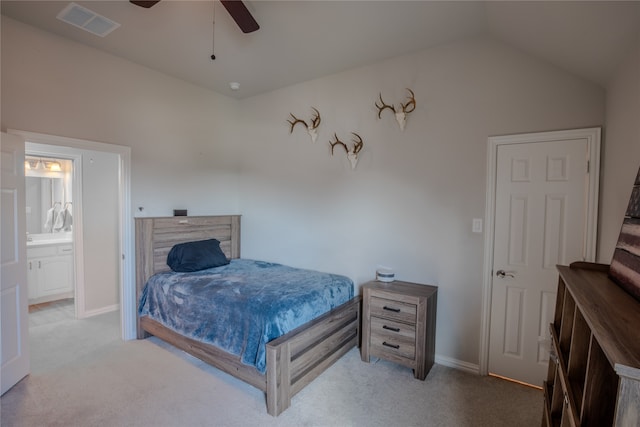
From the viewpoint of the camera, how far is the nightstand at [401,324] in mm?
2676

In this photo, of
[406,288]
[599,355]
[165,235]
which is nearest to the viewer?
[599,355]

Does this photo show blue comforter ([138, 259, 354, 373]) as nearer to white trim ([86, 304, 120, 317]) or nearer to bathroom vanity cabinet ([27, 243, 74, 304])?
white trim ([86, 304, 120, 317])

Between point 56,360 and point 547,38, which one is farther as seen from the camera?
point 56,360

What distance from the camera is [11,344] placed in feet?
8.20

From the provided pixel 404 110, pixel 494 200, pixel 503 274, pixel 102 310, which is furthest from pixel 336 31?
pixel 102 310

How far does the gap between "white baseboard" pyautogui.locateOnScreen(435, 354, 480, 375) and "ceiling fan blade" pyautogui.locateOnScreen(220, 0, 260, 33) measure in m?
3.26

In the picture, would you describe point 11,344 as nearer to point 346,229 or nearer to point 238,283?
point 238,283

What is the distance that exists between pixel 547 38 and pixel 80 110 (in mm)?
4056

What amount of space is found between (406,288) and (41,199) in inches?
216

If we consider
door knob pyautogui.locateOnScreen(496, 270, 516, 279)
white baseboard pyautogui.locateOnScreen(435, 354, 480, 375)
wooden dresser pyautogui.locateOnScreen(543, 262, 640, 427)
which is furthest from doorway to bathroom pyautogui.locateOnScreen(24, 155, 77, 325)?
wooden dresser pyautogui.locateOnScreen(543, 262, 640, 427)

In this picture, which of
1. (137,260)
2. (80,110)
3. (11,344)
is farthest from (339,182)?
(11,344)

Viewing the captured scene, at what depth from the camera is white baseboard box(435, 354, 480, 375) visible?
9.18 ft

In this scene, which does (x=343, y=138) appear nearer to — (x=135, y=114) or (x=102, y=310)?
(x=135, y=114)

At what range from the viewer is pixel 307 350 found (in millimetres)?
2551
